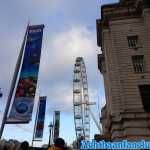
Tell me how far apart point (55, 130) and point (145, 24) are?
2269cm

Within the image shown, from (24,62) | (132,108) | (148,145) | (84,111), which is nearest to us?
(24,62)

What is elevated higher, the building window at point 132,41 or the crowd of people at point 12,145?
the building window at point 132,41

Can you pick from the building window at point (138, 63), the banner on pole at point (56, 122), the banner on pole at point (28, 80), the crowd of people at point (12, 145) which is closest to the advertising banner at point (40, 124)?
the banner on pole at point (56, 122)

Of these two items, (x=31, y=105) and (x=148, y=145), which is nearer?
(x=31, y=105)

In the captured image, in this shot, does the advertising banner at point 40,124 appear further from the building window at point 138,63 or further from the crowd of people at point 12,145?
the crowd of people at point 12,145

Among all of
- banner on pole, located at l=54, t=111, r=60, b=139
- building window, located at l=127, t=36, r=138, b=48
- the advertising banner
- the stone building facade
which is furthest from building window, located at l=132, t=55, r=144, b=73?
banner on pole, located at l=54, t=111, r=60, b=139

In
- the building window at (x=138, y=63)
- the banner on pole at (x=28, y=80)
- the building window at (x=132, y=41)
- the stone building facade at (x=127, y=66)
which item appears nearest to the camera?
the banner on pole at (x=28, y=80)

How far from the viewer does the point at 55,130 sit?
151 ft


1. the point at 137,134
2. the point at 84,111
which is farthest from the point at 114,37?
the point at 84,111

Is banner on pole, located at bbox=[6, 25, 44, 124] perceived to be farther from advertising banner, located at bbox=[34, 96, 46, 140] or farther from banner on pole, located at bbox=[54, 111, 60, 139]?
banner on pole, located at bbox=[54, 111, 60, 139]

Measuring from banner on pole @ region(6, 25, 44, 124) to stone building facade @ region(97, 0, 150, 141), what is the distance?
11.3m

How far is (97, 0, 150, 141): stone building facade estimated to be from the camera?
27.6 metres

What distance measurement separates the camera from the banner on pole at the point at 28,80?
19.3 m

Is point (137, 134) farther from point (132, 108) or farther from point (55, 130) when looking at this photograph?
point (55, 130)
